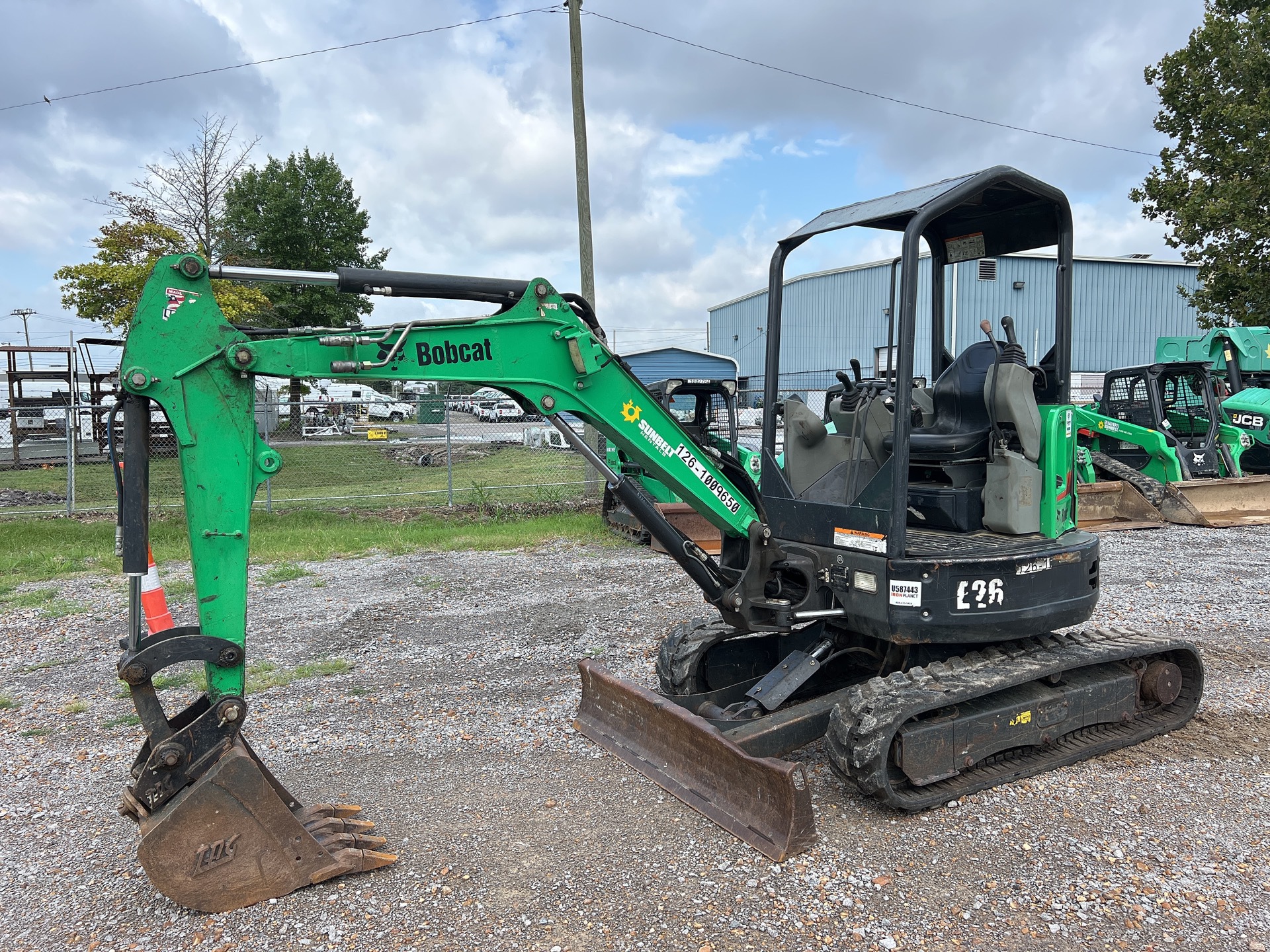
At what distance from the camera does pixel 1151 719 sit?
5.27 meters

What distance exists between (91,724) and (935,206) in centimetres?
572

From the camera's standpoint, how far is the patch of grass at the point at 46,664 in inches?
266

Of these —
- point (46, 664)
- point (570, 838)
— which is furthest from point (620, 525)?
point (570, 838)

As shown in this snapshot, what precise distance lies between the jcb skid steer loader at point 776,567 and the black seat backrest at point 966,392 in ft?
0.05

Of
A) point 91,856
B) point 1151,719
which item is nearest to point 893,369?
point 1151,719

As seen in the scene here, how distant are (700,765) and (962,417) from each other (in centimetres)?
237

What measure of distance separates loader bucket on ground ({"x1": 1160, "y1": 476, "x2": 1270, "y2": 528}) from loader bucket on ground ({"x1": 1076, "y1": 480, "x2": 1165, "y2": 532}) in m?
0.26

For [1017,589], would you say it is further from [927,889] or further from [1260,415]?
[1260,415]

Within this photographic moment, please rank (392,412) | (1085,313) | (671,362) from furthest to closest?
(671,362) < (392,412) < (1085,313)

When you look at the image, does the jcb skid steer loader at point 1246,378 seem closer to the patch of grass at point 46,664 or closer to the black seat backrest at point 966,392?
the black seat backrest at point 966,392

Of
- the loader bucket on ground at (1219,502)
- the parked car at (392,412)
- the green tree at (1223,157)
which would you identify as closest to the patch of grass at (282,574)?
the loader bucket on ground at (1219,502)

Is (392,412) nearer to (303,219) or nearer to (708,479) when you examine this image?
(303,219)

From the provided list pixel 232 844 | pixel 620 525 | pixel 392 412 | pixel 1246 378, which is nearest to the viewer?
pixel 232 844

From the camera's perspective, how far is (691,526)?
10.9m
